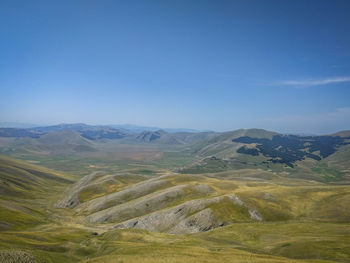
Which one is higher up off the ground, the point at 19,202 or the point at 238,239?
the point at 238,239

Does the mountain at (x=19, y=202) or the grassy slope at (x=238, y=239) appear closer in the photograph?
the grassy slope at (x=238, y=239)

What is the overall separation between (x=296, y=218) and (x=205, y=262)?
198 feet

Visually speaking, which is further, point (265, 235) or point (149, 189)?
point (149, 189)

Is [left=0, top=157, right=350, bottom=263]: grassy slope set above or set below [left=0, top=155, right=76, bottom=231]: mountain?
above

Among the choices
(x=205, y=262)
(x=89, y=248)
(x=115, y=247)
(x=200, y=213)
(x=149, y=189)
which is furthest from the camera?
(x=149, y=189)

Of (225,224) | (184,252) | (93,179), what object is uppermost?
(184,252)

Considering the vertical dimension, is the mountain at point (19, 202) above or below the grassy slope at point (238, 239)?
below

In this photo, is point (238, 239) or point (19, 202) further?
point (19, 202)

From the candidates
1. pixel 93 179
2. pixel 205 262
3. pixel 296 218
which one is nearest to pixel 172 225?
pixel 296 218

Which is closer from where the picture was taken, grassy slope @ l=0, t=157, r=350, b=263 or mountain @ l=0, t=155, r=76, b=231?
grassy slope @ l=0, t=157, r=350, b=263

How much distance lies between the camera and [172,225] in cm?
8338

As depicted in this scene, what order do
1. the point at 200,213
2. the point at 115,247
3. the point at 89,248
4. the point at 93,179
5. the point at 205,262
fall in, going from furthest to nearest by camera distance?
the point at 93,179 → the point at 200,213 → the point at 89,248 → the point at 115,247 → the point at 205,262

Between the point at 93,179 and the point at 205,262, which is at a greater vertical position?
the point at 205,262

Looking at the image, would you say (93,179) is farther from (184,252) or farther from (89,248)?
(184,252)
